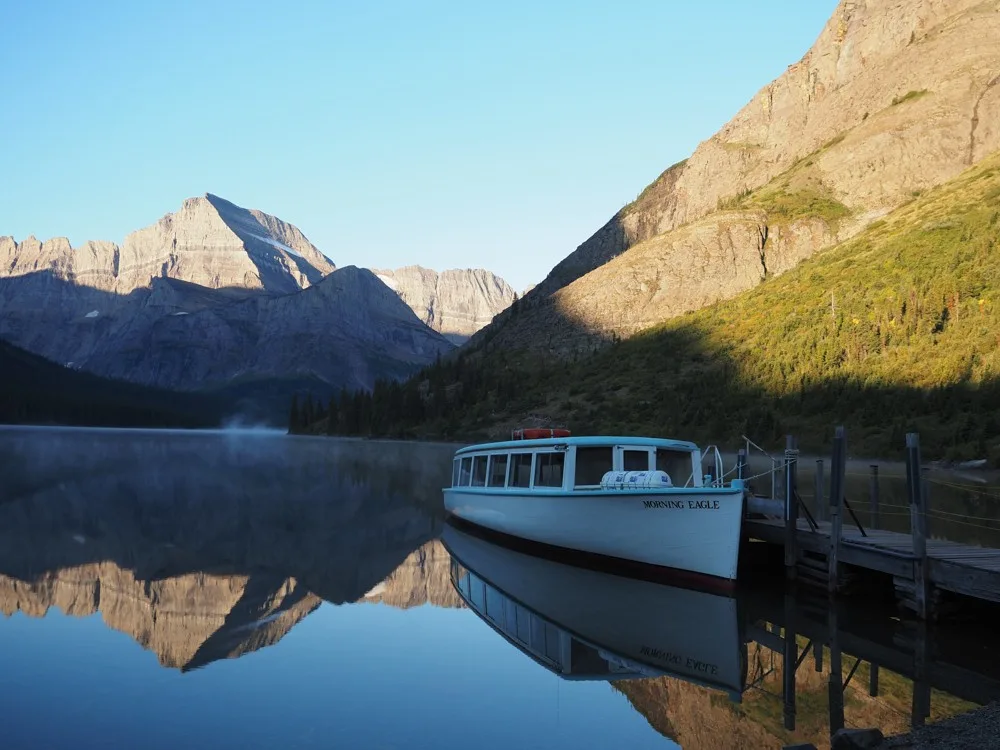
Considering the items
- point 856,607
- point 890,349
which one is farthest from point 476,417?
point 856,607

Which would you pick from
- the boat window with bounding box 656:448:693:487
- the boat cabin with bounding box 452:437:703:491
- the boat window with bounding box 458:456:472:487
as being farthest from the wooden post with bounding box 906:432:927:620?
the boat window with bounding box 458:456:472:487

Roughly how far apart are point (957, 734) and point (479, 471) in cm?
3146

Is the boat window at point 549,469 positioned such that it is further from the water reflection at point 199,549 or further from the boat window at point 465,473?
the boat window at point 465,473

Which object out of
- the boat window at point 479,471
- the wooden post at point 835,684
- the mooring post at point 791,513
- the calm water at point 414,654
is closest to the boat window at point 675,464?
the mooring post at point 791,513

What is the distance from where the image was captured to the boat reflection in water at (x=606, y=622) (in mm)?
21297

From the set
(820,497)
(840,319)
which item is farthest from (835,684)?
(840,319)

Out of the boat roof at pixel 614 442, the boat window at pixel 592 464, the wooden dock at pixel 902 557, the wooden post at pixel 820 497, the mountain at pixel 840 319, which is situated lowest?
the wooden dock at pixel 902 557

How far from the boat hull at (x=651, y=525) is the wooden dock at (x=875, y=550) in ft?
10.4

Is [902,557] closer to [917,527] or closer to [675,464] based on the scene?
[917,527]

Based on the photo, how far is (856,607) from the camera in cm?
2738

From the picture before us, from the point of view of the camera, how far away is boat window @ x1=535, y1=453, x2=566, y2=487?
34.9 m

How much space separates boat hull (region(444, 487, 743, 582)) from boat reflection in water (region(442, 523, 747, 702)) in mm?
992

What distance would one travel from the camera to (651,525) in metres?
29.6

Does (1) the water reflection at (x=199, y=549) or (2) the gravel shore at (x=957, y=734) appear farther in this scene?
(1) the water reflection at (x=199, y=549)
